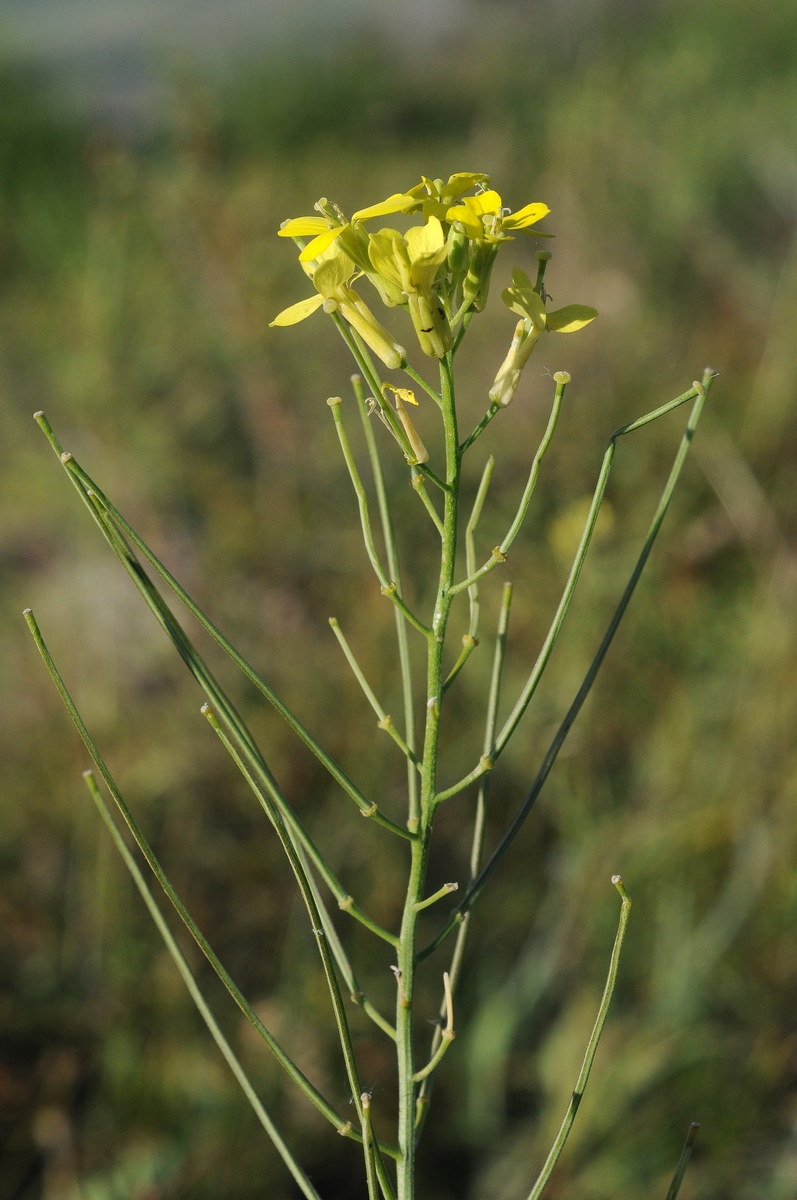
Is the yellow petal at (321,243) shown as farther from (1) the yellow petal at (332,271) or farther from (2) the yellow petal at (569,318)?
(2) the yellow petal at (569,318)

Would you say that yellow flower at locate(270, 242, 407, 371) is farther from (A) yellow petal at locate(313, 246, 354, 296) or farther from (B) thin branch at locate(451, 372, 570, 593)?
(B) thin branch at locate(451, 372, 570, 593)

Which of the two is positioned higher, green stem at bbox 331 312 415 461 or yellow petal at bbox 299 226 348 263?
yellow petal at bbox 299 226 348 263

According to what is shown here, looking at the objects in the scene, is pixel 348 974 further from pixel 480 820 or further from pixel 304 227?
pixel 304 227

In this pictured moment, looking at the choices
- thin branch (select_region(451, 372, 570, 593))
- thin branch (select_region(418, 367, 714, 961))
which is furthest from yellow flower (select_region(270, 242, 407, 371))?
thin branch (select_region(418, 367, 714, 961))

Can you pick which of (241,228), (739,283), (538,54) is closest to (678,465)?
(241,228)

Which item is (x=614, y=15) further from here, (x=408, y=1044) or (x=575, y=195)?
(x=408, y=1044)

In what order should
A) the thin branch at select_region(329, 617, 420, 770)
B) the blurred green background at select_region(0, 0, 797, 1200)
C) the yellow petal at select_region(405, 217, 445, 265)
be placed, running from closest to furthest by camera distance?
the yellow petal at select_region(405, 217, 445, 265) → the thin branch at select_region(329, 617, 420, 770) → the blurred green background at select_region(0, 0, 797, 1200)

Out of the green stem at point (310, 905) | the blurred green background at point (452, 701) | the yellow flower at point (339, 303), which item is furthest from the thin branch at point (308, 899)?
the blurred green background at point (452, 701)

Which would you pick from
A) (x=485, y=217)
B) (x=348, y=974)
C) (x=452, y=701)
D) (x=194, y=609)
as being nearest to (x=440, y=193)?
(x=485, y=217)
